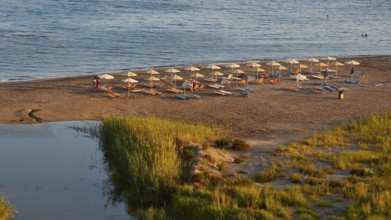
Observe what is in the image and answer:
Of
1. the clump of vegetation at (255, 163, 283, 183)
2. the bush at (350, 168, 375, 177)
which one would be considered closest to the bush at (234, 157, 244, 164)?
the clump of vegetation at (255, 163, 283, 183)

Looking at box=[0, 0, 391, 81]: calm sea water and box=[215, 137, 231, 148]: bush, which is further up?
box=[0, 0, 391, 81]: calm sea water

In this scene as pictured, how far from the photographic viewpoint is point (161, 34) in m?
82.9

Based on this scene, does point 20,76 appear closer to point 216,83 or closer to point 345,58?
point 216,83

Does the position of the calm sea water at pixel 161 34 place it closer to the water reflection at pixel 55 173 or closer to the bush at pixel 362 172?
the water reflection at pixel 55 173

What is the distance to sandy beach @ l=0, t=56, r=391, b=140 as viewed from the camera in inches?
1506

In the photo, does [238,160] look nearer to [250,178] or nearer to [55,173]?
[250,178]

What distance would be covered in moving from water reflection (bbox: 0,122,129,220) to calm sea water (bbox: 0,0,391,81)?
19188mm

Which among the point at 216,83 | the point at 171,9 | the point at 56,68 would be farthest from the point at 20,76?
the point at 171,9

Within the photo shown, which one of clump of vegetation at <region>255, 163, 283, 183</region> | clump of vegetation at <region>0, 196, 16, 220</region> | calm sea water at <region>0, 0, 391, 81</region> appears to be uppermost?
calm sea water at <region>0, 0, 391, 81</region>

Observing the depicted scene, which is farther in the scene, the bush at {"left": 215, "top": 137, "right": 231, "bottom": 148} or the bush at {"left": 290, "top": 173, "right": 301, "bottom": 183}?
the bush at {"left": 215, "top": 137, "right": 231, "bottom": 148}

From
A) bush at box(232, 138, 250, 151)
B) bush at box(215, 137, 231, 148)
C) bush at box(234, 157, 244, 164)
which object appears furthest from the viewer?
bush at box(215, 137, 231, 148)

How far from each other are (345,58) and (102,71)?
2864 cm

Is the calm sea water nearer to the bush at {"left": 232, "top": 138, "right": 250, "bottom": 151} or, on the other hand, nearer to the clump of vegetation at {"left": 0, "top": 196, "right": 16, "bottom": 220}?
the bush at {"left": 232, "top": 138, "right": 250, "bottom": 151}

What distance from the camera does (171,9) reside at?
121188 millimetres
